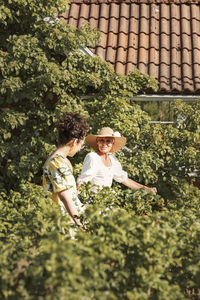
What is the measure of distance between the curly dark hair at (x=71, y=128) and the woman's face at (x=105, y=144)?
1.12 m

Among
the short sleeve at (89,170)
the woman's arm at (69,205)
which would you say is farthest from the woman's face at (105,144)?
the woman's arm at (69,205)

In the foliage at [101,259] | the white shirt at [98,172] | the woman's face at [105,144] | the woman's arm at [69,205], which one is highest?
the woman's face at [105,144]

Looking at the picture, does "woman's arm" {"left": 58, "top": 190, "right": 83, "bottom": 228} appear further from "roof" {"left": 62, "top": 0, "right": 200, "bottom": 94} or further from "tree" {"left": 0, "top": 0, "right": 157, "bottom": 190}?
"roof" {"left": 62, "top": 0, "right": 200, "bottom": 94}

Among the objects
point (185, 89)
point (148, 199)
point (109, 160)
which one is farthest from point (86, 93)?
point (148, 199)

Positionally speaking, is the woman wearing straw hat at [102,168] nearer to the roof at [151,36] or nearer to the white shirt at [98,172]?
the white shirt at [98,172]

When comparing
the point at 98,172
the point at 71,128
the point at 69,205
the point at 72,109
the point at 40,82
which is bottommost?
the point at 69,205

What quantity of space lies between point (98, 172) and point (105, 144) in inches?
14.7

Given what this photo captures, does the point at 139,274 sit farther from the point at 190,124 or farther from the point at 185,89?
the point at 185,89

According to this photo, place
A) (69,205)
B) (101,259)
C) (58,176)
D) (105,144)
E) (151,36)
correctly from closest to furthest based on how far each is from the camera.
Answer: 1. (101,259)
2. (69,205)
3. (58,176)
4. (105,144)
5. (151,36)

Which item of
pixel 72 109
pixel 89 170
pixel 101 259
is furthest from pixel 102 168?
pixel 101 259

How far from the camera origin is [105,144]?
5242mm

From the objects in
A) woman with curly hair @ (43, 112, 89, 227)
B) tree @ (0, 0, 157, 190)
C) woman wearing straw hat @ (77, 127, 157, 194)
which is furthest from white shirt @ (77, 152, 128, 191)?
tree @ (0, 0, 157, 190)

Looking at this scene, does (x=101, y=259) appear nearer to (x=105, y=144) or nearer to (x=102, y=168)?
(x=102, y=168)

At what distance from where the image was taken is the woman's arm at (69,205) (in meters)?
3.70
